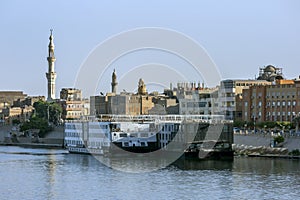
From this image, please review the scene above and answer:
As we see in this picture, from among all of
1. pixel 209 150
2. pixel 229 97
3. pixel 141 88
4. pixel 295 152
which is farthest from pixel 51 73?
pixel 295 152

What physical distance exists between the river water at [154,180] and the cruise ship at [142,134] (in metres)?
6.09

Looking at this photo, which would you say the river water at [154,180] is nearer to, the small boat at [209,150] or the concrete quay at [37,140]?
the small boat at [209,150]

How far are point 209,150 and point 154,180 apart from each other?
18.9 m

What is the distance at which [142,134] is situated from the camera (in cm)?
6119

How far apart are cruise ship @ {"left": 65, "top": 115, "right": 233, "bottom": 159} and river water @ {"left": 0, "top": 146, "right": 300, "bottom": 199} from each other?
240 inches

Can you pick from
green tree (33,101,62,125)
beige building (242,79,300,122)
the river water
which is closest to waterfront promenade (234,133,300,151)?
the river water

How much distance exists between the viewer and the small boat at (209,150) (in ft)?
194

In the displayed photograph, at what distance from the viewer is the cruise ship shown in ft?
197

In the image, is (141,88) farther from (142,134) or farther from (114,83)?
(142,134)

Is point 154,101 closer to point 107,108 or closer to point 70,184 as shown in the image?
point 107,108

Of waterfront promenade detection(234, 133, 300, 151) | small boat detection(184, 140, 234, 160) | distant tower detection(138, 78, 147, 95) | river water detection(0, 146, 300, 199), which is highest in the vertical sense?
distant tower detection(138, 78, 147, 95)

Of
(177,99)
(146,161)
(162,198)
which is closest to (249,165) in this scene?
(146,161)

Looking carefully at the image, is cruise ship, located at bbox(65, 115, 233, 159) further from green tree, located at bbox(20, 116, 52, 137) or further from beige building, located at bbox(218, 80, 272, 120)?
green tree, located at bbox(20, 116, 52, 137)

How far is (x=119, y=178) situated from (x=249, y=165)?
418 inches
